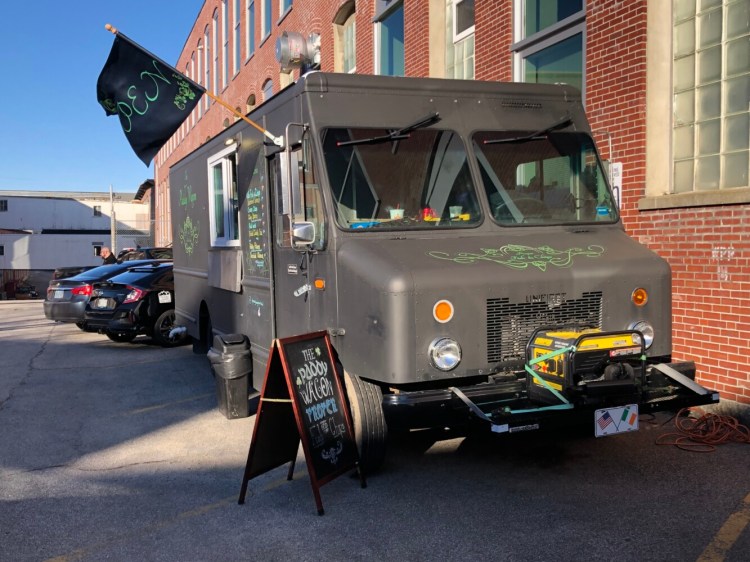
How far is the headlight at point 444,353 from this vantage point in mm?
4633

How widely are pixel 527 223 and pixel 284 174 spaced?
6.17 feet

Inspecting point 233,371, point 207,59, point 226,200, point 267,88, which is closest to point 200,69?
point 207,59

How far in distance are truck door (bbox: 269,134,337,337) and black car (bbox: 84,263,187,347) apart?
6.27 meters

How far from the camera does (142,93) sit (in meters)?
7.27

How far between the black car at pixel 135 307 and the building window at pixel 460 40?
5.92 meters

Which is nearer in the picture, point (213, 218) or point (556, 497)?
point (556, 497)

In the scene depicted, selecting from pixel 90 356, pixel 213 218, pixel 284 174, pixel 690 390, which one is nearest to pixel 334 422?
pixel 284 174

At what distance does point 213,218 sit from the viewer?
8523mm

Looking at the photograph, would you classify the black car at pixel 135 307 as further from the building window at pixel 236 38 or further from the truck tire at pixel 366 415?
the building window at pixel 236 38

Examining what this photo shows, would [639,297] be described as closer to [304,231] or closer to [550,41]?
[304,231]

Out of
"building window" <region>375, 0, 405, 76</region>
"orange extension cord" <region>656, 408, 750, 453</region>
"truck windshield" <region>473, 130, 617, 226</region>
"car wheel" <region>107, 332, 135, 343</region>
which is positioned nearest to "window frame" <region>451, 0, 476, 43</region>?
"building window" <region>375, 0, 405, 76</region>

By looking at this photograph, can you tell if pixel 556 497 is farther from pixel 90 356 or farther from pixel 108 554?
pixel 90 356

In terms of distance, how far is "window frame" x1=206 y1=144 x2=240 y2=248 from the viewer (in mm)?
7715

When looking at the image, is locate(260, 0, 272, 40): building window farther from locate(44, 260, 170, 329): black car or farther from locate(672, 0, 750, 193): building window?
locate(672, 0, 750, 193): building window
